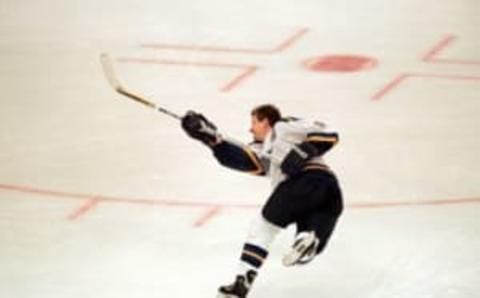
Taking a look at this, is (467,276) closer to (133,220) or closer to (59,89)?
(133,220)

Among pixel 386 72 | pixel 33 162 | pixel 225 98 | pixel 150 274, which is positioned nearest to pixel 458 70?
pixel 386 72

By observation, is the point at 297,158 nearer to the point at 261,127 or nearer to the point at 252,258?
the point at 261,127

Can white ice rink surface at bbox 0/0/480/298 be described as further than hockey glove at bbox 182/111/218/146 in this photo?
Yes

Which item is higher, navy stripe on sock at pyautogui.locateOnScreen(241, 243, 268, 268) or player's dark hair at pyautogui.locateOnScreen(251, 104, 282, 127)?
player's dark hair at pyautogui.locateOnScreen(251, 104, 282, 127)

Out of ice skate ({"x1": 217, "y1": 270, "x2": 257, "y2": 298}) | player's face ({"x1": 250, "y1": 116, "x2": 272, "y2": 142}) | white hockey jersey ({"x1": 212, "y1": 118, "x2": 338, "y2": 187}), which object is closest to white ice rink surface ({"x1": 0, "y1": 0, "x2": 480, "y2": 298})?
ice skate ({"x1": 217, "y1": 270, "x2": 257, "y2": 298})

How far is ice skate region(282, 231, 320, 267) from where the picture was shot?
664cm

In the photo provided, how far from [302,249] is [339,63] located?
200 inches

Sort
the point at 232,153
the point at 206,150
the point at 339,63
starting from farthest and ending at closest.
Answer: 1. the point at 339,63
2. the point at 206,150
3. the point at 232,153

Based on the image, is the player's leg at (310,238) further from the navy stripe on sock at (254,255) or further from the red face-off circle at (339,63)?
the red face-off circle at (339,63)

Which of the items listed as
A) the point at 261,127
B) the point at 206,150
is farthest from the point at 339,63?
the point at 261,127

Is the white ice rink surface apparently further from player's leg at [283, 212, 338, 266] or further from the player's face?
the player's face

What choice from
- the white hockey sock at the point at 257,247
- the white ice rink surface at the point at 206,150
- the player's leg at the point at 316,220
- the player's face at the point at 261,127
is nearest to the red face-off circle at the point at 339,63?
the white ice rink surface at the point at 206,150

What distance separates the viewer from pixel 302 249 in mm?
6645

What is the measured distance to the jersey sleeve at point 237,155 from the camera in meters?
6.89
